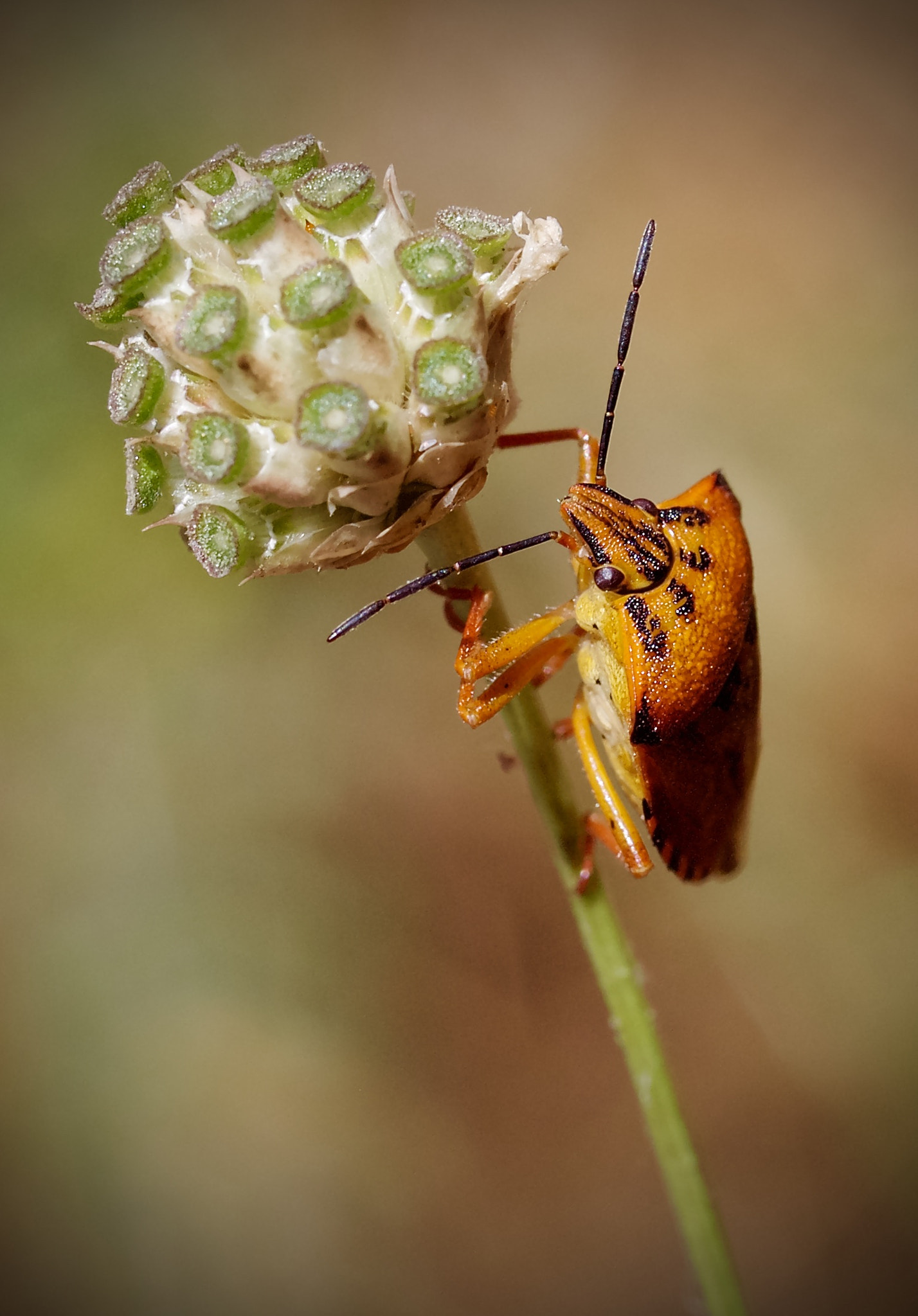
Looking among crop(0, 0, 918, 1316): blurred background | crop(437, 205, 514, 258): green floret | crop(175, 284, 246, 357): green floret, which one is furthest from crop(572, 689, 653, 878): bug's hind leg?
crop(0, 0, 918, 1316): blurred background

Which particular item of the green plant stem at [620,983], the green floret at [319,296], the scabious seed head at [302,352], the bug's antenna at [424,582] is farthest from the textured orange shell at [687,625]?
the green floret at [319,296]

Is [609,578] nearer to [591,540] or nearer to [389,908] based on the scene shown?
[591,540]

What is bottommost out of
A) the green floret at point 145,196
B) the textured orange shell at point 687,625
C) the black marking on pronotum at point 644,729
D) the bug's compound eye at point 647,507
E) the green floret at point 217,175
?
the black marking on pronotum at point 644,729

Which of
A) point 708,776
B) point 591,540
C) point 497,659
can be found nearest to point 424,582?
point 497,659

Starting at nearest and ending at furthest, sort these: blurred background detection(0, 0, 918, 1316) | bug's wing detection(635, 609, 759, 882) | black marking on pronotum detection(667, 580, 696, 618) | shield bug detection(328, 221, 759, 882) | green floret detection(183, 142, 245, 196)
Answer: green floret detection(183, 142, 245, 196)
shield bug detection(328, 221, 759, 882)
black marking on pronotum detection(667, 580, 696, 618)
bug's wing detection(635, 609, 759, 882)
blurred background detection(0, 0, 918, 1316)

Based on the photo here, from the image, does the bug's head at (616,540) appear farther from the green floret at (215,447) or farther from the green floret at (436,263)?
the green floret at (215,447)

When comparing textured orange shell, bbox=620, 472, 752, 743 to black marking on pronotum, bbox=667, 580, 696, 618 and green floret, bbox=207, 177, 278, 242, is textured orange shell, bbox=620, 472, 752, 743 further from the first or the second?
green floret, bbox=207, 177, 278, 242

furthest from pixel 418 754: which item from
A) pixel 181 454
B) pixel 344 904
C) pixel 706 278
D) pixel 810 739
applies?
pixel 181 454
